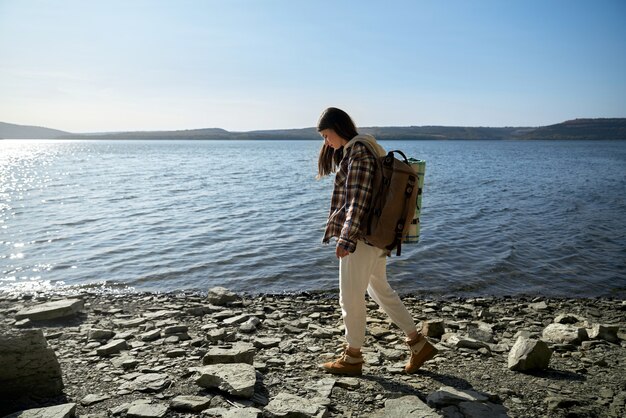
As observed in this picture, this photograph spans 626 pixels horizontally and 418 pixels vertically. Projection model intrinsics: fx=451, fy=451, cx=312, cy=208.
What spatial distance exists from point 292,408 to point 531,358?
3.20 metres

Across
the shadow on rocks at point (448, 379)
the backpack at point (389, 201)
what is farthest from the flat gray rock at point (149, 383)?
the shadow on rocks at point (448, 379)

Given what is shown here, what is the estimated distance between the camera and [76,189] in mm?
34062

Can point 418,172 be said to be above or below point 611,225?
above

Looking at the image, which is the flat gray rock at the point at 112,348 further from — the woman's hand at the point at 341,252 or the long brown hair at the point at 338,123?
the long brown hair at the point at 338,123

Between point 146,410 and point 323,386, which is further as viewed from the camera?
point 323,386

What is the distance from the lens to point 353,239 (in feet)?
15.4

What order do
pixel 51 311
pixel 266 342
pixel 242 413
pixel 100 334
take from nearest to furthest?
pixel 242 413, pixel 266 342, pixel 100 334, pixel 51 311

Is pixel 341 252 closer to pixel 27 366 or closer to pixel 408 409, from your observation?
pixel 408 409

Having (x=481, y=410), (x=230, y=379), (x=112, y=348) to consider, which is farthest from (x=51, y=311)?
(x=481, y=410)

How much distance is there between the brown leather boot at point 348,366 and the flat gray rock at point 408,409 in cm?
80

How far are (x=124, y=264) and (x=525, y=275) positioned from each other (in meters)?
11.6

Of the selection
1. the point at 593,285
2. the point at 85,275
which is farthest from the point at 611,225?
the point at 85,275

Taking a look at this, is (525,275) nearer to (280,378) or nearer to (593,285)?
(593,285)

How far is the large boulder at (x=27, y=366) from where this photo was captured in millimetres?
4578
